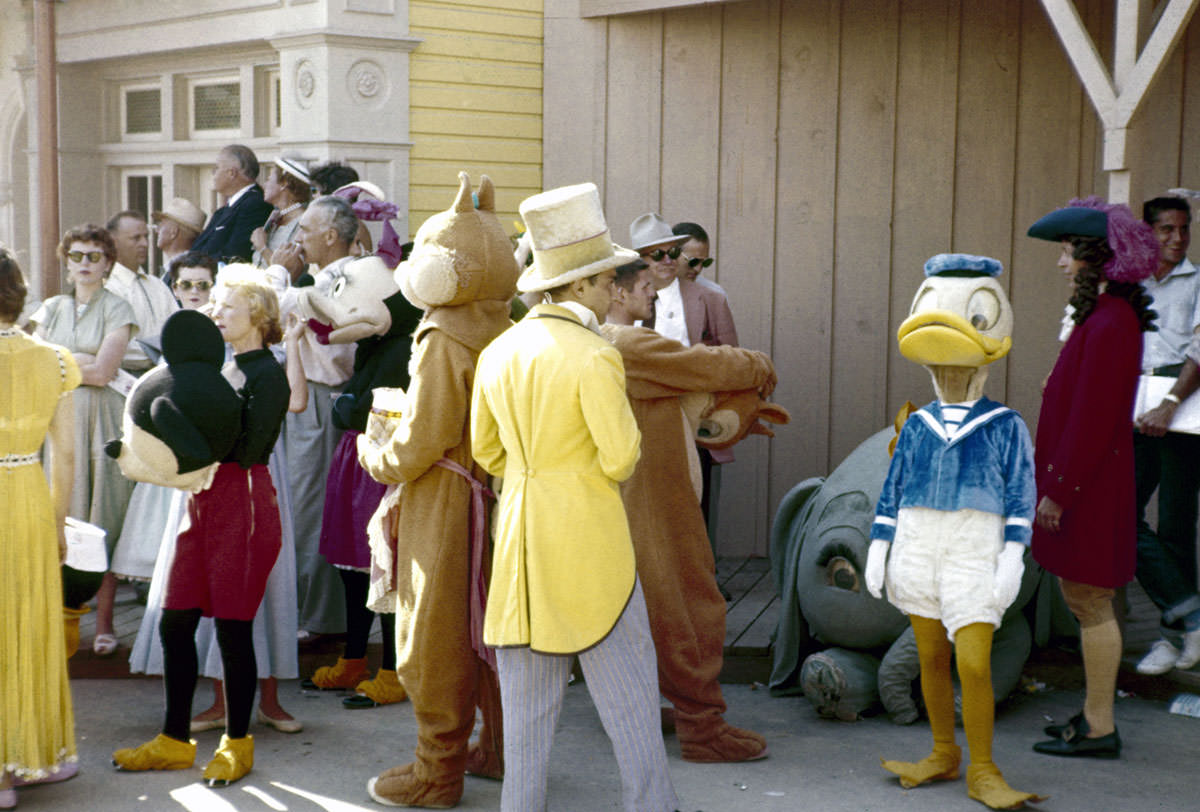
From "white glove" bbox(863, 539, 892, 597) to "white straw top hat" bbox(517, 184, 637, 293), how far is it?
1258mm

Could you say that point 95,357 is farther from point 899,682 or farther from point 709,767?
point 899,682

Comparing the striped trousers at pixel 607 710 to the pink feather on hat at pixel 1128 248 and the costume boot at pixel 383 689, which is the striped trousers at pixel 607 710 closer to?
the costume boot at pixel 383 689

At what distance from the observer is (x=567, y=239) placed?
373 cm

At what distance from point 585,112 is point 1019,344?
2585 mm

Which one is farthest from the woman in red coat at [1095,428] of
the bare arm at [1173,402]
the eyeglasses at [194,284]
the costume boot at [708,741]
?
the eyeglasses at [194,284]

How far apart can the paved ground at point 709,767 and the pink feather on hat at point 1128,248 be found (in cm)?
160

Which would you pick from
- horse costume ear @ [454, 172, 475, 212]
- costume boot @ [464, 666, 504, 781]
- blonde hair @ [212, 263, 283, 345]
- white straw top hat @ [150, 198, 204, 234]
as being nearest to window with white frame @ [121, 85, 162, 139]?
white straw top hat @ [150, 198, 204, 234]

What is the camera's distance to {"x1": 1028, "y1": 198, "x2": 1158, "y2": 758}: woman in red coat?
4426mm

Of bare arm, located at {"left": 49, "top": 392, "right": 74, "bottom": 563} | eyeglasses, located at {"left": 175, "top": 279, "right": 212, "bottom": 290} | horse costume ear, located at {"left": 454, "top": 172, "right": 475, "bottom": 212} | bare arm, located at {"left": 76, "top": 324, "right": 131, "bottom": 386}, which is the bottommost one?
bare arm, located at {"left": 49, "top": 392, "right": 74, "bottom": 563}

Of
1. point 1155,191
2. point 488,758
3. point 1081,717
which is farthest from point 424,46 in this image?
point 1081,717

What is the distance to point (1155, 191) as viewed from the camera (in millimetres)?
6500

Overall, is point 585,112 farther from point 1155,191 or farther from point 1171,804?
point 1171,804

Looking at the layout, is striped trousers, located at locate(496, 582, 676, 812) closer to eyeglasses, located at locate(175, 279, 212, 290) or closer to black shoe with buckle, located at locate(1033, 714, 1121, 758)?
black shoe with buckle, located at locate(1033, 714, 1121, 758)

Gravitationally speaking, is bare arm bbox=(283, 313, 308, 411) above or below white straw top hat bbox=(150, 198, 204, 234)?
below
